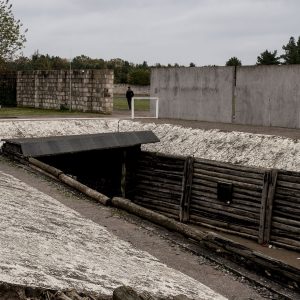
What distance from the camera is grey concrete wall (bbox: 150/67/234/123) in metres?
20.8

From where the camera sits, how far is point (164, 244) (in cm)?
742

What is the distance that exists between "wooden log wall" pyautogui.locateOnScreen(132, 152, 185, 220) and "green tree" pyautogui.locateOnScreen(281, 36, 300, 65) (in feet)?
185

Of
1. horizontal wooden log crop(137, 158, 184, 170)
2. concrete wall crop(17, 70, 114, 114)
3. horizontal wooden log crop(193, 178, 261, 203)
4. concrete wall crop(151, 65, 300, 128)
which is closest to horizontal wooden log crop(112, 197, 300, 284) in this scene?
horizontal wooden log crop(193, 178, 261, 203)

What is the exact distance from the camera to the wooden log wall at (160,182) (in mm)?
16547

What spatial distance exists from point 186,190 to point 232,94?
20.5 ft

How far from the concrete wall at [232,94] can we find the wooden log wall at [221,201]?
490 cm

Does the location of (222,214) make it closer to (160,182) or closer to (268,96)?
→ (160,182)

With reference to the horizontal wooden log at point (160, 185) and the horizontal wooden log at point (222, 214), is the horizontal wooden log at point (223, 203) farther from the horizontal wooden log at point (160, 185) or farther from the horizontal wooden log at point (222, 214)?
the horizontal wooden log at point (160, 185)

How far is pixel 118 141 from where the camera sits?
17.2m

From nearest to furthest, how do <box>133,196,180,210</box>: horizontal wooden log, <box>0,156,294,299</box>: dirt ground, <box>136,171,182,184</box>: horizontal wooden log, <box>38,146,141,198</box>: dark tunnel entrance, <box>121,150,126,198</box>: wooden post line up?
<box>0,156,294,299</box>: dirt ground → <box>136,171,182,184</box>: horizontal wooden log → <box>133,196,180,210</box>: horizontal wooden log → <box>38,146,141,198</box>: dark tunnel entrance → <box>121,150,126,198</box>: wooden post

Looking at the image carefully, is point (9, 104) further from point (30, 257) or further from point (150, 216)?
point (30, 257)

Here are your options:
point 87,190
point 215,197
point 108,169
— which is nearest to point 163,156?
point 215,197

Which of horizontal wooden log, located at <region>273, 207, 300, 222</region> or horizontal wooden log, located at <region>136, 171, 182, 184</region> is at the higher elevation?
horizontal wooden log, located at <region>136, 171, 182, 184</region>

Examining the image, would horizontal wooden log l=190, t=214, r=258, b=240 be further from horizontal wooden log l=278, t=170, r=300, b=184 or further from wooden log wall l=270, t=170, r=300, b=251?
horizontal wooden log l=278, t=170, r=300, b=184
